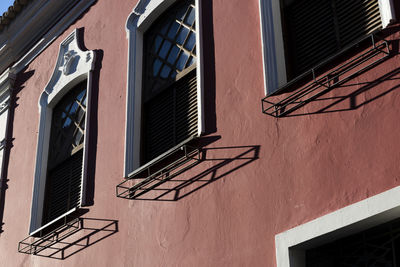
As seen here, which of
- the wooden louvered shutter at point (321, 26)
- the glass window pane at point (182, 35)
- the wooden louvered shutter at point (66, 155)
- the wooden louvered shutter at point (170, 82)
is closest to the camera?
the wooden louvered shutter at point (321, 26)

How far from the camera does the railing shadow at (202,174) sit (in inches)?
288

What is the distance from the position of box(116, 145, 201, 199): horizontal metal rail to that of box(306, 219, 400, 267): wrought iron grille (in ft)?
6.18

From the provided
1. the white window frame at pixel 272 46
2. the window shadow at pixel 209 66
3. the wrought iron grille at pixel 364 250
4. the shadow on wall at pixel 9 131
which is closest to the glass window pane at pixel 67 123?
the shadow on wall at pixel 9 131

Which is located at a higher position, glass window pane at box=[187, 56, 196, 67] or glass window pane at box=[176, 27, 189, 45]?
glass window pane at box=[176, 27, 189, 45]

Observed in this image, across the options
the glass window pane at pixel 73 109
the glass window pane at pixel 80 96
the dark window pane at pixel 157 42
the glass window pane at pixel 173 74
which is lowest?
the glass window pane at pixel 173 74

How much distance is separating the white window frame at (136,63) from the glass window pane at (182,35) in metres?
0.45

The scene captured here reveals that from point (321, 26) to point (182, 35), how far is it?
2264 millimetres

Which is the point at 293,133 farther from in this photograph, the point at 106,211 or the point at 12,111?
the point at 12,111

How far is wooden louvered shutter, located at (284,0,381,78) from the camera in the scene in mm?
6867

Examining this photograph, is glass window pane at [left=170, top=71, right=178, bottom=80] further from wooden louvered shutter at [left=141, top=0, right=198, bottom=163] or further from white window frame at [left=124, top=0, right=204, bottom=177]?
white window frame at [left=124, top=0, right=204, bottom=177]

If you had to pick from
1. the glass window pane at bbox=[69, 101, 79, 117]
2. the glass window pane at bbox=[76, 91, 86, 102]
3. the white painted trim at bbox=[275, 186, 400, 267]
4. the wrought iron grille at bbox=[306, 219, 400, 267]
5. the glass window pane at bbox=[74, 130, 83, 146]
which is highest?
the glass window pane at bbox=[76, 91, 86, 102]

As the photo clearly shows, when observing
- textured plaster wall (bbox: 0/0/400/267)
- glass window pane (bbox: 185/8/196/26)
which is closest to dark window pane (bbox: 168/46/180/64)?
glass window pane (bbox: 185/8/196/26)

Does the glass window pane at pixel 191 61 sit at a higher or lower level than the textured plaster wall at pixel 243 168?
higher

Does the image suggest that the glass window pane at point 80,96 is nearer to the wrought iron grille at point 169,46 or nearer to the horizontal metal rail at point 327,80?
the wrought iron grille at point 169,46
